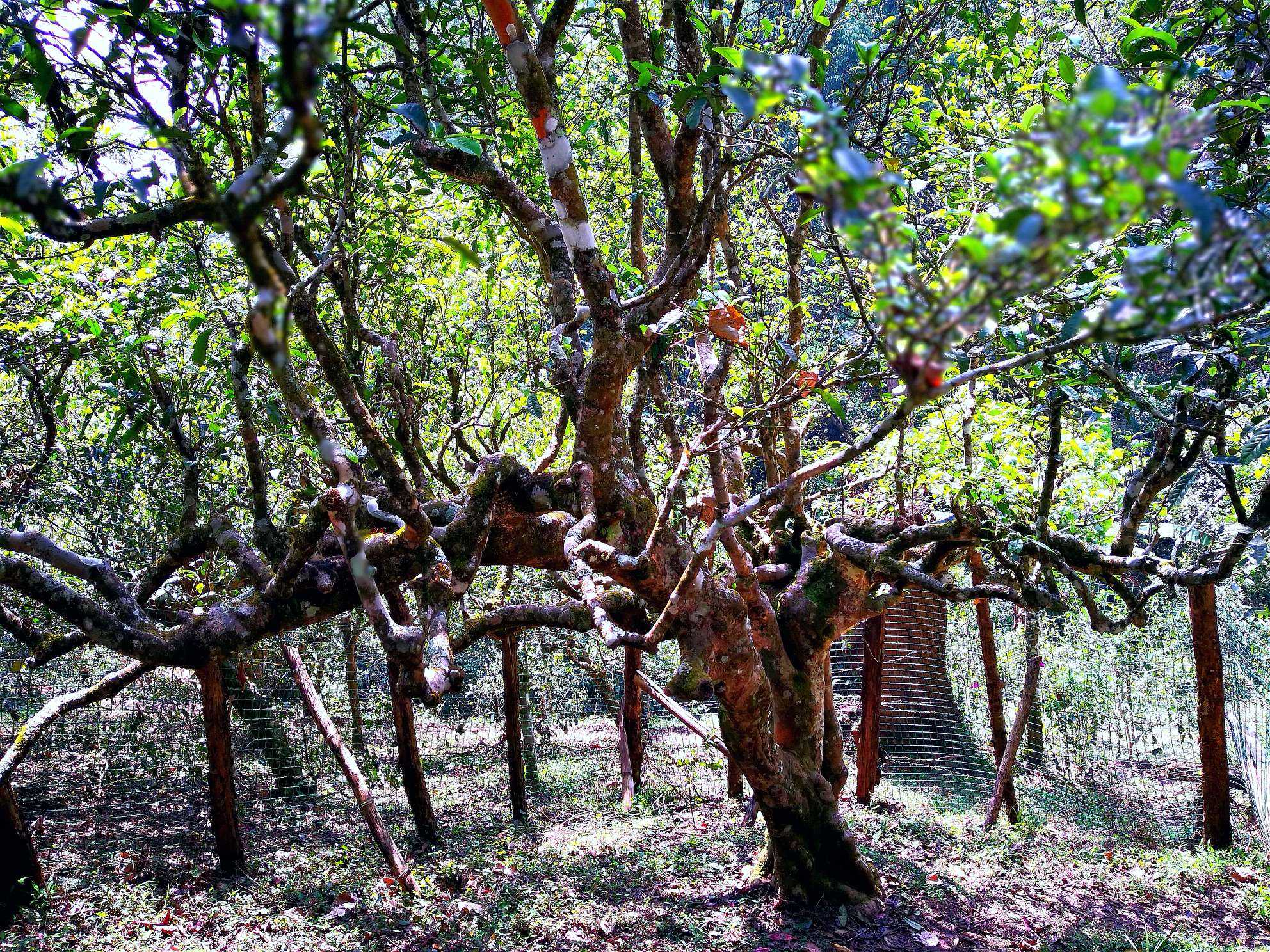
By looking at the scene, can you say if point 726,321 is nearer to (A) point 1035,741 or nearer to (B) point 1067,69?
(B) point 1067,69

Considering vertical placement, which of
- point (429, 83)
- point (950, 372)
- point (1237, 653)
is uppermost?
point (429, 83)

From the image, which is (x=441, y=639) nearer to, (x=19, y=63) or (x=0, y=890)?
(x=19, y=63)

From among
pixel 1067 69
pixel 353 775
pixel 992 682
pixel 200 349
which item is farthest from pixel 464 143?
pixel 992 682

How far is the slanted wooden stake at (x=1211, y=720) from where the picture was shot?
597cm

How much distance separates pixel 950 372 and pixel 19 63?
4.28m

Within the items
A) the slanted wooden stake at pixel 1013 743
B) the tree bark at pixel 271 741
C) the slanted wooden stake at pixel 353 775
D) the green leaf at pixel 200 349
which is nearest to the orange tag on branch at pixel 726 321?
the green leaf at pixel 200 349

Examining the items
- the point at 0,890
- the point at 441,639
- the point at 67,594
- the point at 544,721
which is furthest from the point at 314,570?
the point at 544,721

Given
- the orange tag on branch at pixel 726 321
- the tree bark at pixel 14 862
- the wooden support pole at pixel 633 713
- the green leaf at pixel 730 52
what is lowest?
the tree bark at pixel 14 862

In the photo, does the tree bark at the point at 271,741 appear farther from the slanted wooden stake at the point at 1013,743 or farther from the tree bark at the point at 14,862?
the slanted wooden stake at the point at 1013,743

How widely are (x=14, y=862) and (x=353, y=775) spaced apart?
1.74 metres

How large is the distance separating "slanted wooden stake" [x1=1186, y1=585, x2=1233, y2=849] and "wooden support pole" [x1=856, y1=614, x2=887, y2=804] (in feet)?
7.40

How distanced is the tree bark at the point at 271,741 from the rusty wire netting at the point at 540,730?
21mm

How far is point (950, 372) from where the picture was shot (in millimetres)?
4297

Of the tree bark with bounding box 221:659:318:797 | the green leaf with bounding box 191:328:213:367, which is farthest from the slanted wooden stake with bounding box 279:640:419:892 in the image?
the green leaf with bounding box 191:328:213:367
